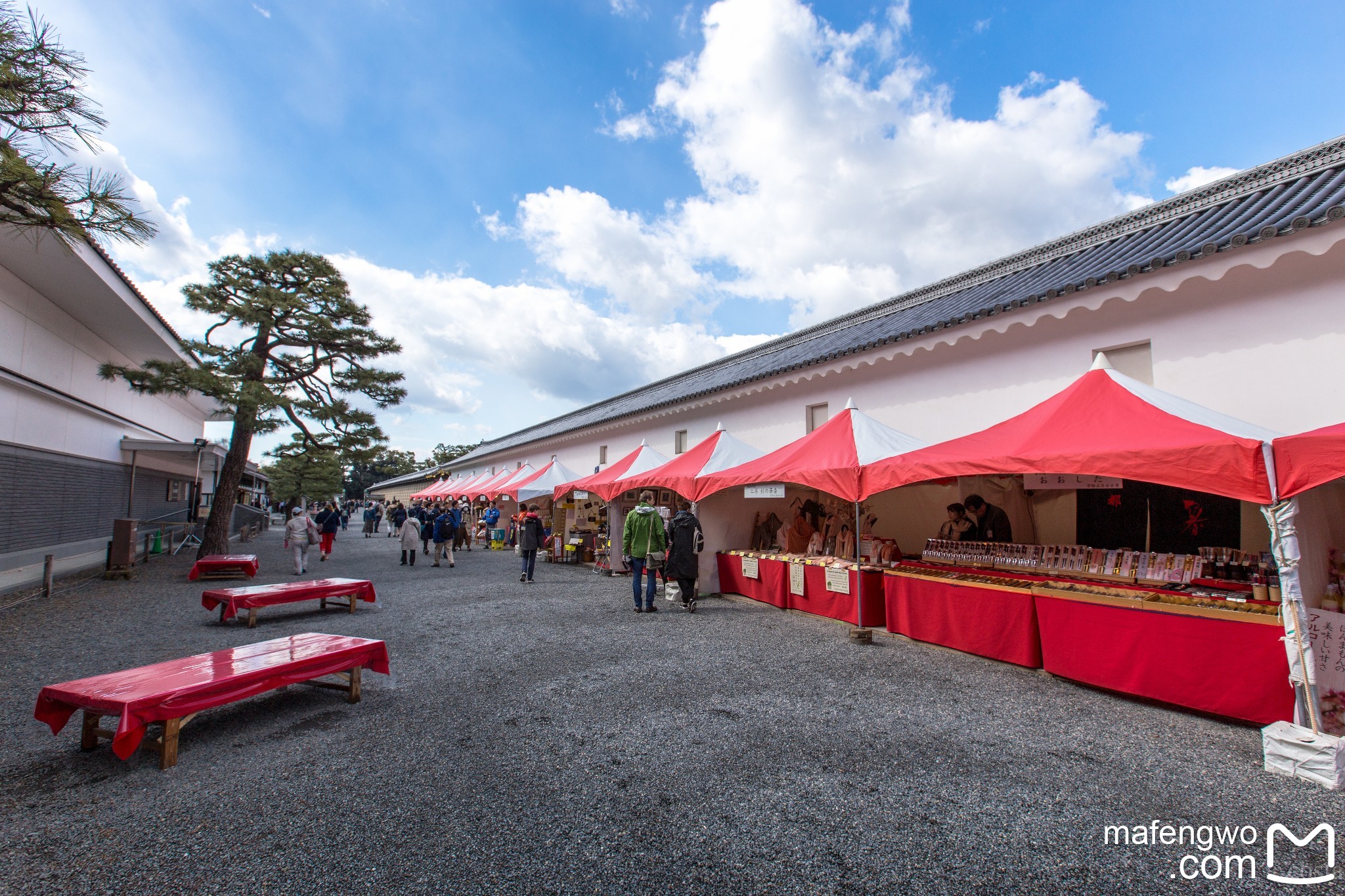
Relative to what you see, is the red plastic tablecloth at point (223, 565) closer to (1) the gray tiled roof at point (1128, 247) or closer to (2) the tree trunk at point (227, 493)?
(2) the tree trunk at point (227, 493)

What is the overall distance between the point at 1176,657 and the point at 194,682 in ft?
21.9

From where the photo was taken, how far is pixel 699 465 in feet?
32.6

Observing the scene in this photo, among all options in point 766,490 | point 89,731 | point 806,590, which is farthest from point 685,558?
point 89,731

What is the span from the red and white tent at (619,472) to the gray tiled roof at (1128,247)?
1.72 meters

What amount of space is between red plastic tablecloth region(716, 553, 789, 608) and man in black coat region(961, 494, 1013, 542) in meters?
2.58

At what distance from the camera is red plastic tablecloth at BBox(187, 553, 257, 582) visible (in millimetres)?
10289

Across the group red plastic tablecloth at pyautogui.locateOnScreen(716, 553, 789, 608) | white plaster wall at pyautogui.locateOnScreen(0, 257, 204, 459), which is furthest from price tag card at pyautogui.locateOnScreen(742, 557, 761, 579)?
white plaster wall at pyautogui.locateOnScreen(0, 257, 204, 459)

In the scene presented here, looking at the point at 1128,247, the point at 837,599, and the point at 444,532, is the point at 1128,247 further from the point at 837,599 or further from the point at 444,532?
the point at 444,532

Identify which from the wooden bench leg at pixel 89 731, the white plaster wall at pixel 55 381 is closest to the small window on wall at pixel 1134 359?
the wooden bench leg at pixel 89 731

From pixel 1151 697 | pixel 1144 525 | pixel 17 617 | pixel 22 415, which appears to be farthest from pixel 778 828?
pixel 22 415

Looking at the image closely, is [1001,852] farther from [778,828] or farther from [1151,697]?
[1151,697]

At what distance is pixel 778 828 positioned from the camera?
270cm

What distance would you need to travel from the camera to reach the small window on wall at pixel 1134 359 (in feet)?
19.5

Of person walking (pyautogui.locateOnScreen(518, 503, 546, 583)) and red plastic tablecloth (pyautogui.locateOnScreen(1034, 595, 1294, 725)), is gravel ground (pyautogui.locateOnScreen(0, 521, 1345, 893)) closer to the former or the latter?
red plastic tablecloth (pyautogui.locateOnScreen(1034, 595, 1294, 725))
